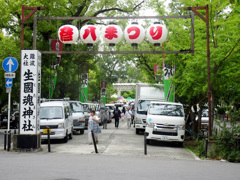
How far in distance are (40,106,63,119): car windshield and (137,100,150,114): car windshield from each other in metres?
7.95

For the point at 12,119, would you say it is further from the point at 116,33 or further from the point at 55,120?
the point at 116,33

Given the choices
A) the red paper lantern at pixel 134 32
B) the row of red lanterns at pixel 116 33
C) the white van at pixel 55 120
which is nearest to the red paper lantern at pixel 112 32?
the row of red lanterns at pixel 116 33

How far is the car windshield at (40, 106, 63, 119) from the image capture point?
19619 mm

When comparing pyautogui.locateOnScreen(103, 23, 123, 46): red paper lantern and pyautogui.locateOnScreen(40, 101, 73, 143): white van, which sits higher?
pyautogui.locateOnScreen(103, 23, 123, 46): red paper lantern

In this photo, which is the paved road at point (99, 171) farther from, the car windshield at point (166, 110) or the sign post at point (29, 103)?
the car windshield at point (166, 110)

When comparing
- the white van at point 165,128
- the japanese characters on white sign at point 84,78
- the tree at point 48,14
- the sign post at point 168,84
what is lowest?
the white van at point 165,128

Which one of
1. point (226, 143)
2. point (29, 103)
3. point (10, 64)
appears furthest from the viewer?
point (10, 64)

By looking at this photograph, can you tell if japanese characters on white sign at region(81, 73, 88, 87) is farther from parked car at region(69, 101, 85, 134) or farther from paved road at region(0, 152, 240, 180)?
paved road at region(0, 152, 240, 180)

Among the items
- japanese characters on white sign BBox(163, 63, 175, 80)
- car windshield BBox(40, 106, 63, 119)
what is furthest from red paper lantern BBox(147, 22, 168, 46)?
japanese characters on white sign BBox(163, 63, 175, 80)

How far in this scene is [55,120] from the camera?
63.0 ft

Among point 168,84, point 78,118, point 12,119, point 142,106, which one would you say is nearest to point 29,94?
point 78,118

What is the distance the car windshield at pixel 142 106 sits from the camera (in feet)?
86.7

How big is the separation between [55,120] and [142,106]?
29.5ft

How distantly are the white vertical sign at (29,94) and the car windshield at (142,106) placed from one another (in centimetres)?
1216
